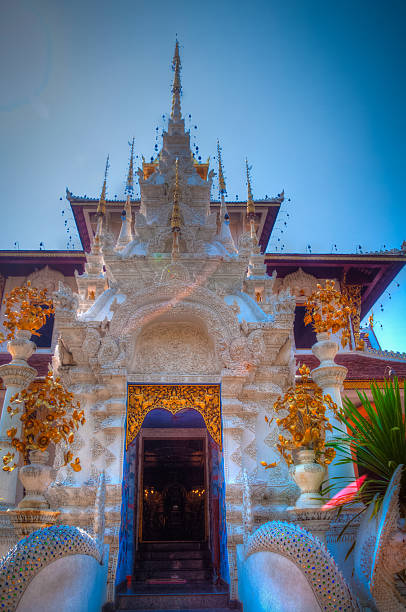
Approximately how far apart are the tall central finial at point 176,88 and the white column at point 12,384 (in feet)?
24.0

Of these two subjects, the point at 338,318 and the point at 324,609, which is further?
the point at 338,318

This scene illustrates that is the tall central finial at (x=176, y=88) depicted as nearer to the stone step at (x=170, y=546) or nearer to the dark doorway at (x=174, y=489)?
the dark doorway at (x=174, y=489)

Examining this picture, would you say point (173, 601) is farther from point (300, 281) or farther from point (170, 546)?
point (300, 281)

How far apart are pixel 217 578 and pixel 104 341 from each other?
4.05 m

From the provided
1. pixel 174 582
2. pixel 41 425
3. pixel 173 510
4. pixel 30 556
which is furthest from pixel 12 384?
pixel 173 510

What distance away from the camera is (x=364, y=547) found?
452 centimetres

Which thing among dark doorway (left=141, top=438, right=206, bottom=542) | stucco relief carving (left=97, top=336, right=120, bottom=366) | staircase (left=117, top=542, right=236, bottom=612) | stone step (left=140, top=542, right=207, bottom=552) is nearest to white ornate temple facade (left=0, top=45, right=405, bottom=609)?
stucco relief carving (left=97, top=336, right=120, bottom=366)

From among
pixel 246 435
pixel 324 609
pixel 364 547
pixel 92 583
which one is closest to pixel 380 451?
pixel 364 547

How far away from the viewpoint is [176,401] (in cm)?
688

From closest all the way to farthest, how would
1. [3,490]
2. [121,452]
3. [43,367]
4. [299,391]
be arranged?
1. [299,391]
2. [3,490]
3. [121,452]
4. [43,367]

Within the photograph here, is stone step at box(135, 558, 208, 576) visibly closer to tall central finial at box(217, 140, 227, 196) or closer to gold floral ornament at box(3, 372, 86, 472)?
gold floral ornament at box(3, 372, 86, 472)

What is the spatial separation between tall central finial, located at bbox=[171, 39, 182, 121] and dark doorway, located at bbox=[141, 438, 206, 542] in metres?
8.35

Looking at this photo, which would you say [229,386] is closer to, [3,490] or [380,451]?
[380,451]

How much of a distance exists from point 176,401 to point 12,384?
2395mm
